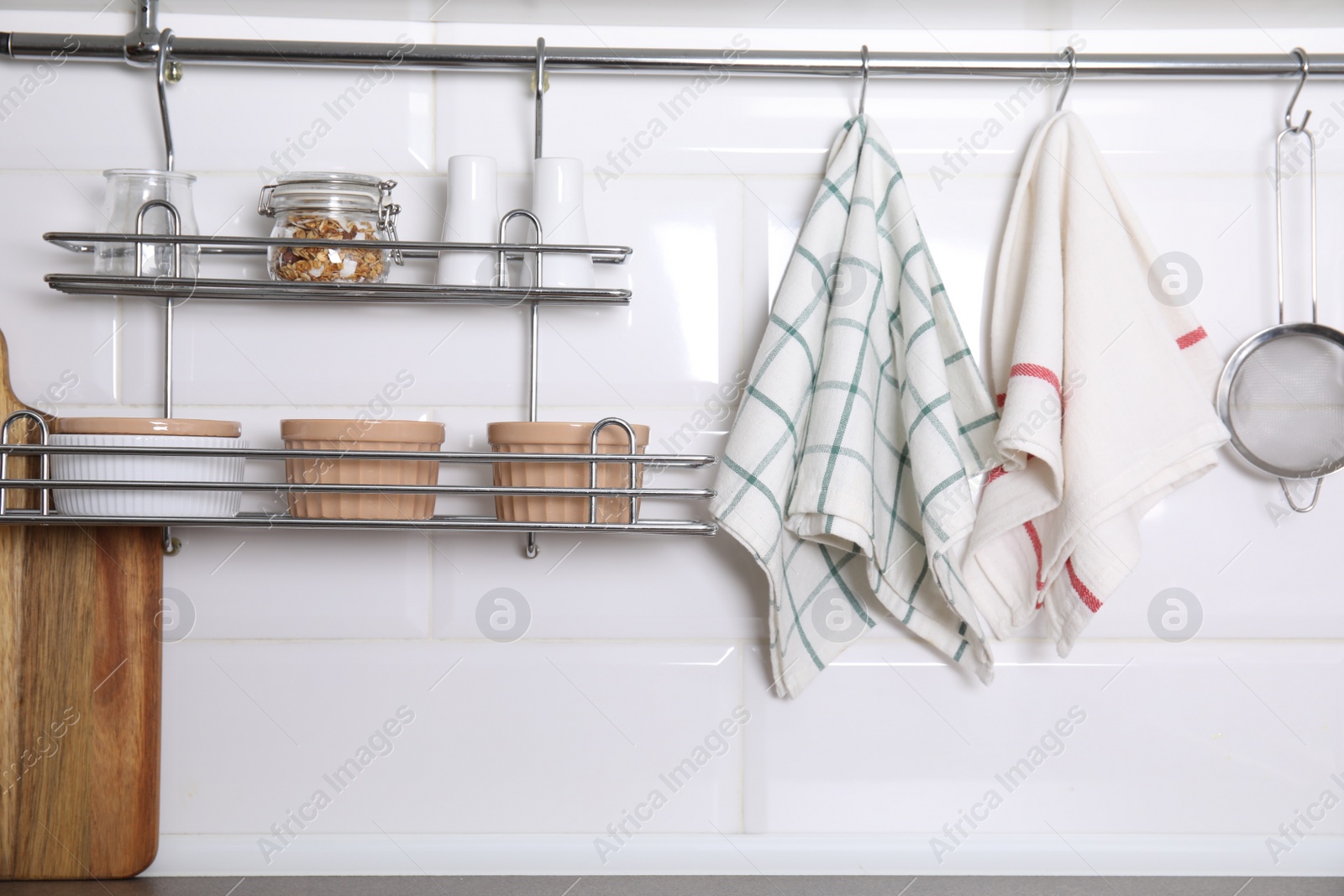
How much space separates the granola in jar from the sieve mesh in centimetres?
75

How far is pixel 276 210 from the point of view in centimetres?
77

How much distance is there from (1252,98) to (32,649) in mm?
1172

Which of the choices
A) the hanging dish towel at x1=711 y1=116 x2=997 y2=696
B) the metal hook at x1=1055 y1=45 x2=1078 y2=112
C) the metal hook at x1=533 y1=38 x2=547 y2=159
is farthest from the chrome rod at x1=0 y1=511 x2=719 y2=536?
the metal hook at x1=1055 y1=45 x2=1078 y2=112

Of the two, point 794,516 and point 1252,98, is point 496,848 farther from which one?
point 1252,98

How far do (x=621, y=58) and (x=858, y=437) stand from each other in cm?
38

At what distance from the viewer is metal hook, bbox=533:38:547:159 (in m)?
0.82

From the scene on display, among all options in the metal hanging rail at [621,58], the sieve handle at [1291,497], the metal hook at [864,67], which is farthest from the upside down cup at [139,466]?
the sieve handle at [1291,497]

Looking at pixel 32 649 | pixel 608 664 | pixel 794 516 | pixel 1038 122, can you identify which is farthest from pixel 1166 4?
pixel 32 649

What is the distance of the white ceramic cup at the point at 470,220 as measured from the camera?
2.52 ft

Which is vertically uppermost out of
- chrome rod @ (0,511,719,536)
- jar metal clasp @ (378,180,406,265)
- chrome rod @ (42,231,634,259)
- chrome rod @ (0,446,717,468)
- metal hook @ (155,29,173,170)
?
metal hook @ (155,29,173,170)

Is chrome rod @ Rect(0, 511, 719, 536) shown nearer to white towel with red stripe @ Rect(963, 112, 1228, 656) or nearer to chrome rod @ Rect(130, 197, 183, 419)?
chrome rod @ Rect(130, 197, 183, 419)

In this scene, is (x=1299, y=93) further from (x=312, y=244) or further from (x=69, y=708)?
(x=69, y=708)

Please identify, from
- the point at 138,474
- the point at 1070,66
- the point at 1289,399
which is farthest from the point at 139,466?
the point at 1289,399

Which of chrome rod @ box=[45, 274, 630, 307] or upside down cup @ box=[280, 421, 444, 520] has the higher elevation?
chrome rod @ box=[45, 274, 630, 307]
